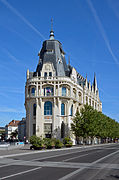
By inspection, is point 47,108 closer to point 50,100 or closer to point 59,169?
point 50,100

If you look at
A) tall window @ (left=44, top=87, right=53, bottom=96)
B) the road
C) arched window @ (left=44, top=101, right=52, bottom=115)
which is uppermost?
tall window @ (left=44, top=87, right=53, bottom=96)

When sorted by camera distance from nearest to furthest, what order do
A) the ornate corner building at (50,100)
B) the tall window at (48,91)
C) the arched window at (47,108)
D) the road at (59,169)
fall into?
the road at (59,169) → the ornate corner building at (50,100) → the arched window at (47,108) → the tall window at (48,91)

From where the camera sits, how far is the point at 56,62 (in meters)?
77.9

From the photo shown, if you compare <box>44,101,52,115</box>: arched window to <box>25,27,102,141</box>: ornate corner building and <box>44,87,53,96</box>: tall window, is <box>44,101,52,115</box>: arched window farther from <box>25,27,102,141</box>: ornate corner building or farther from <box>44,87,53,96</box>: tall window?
<box>44,87,53,96</box>: tall window

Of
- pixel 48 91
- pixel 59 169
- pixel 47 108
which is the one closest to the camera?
pixel 59 169

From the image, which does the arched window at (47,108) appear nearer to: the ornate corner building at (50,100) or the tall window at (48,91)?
the ornate corner building at (50,100)

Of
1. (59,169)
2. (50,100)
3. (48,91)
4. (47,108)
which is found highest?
(48,91)

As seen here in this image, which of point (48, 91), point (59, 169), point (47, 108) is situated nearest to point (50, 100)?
point (47, 108)

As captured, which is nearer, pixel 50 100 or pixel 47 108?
pixel 50 100

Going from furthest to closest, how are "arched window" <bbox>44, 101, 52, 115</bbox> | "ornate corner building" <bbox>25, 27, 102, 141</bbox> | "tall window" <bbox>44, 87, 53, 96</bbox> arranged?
"tall window" <bbox>44, 87, 53, 96</bbox> < "arched window" <bbox>44, 101, 52, 115</bbox> < "ornate corner building" <bbox>25, 27, 102, 141</bbox>

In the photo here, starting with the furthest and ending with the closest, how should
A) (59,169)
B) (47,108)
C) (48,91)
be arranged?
1. (47,108)
2. (48,91)
3. (59,169)

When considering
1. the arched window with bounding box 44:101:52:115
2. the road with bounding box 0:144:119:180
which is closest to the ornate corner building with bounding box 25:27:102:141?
the arched window with bounding box 44:101:52:115

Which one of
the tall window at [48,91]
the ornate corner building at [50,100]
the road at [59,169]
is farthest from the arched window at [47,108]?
the road at [59,169]

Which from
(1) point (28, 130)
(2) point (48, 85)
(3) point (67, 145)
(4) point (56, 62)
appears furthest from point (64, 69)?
(3) point (67, 145)
